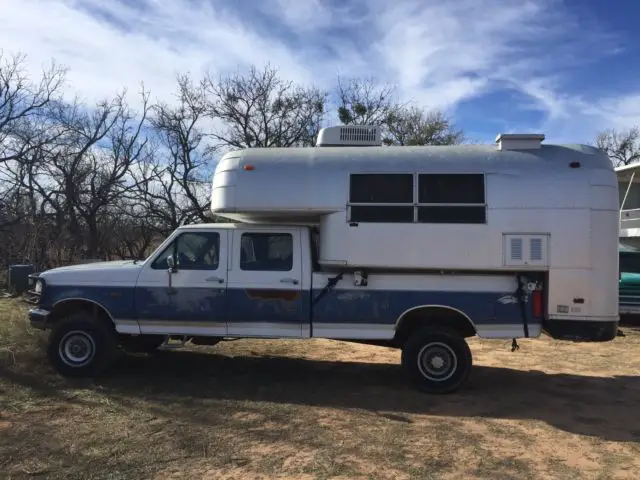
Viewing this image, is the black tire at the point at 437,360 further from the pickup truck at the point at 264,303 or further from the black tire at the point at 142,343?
the black tire at the point at 142,343

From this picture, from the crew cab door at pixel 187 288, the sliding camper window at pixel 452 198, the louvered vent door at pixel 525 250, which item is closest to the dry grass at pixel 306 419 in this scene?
the crew cab door at pixel 187 288

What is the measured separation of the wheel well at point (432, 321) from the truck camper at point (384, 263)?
0.06ft

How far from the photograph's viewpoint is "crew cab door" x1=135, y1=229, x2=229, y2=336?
6980 mm

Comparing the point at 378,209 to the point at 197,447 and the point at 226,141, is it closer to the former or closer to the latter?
the point at 197,447

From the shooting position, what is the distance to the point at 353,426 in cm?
550

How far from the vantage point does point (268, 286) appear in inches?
272

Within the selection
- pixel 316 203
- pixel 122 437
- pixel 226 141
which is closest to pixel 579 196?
pixel 316 203

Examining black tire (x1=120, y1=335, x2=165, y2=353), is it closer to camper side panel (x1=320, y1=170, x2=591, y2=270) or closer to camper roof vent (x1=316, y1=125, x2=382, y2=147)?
camper side panel (x1=320, y1=170, x2=591, y2=270)

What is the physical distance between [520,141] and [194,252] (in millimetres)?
4177

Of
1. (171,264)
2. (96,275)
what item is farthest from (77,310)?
(171,264)

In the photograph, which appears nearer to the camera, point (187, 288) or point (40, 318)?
point (187, 288)

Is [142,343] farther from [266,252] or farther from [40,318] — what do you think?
[266,252]

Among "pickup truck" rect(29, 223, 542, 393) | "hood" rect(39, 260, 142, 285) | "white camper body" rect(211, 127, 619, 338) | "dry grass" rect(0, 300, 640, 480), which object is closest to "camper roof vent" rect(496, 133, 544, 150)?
"white camper body" rect(211, 127, 619, 338)

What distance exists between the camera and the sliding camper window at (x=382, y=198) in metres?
6.62
